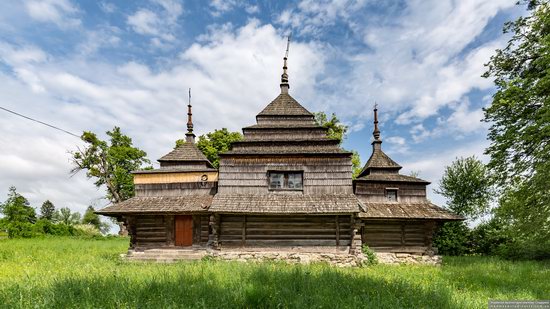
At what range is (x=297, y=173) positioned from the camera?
15.0m

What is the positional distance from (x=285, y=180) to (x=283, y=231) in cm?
259

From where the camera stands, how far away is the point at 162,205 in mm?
14680

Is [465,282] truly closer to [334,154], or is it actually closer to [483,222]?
[334,154]

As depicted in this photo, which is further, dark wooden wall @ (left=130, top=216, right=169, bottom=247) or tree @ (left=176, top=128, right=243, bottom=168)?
tree @ (left=176, top=128, right=243, bottom=168)

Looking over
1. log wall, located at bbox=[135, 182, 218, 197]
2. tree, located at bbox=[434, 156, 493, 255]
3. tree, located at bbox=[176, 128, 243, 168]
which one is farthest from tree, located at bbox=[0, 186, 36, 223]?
tree, located at bbox=[434, 156, 493, 255]

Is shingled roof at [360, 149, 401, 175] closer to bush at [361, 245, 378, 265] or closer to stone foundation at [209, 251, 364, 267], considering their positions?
bush at [361, 245, 378, 265]

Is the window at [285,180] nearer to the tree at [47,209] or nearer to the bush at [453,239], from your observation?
the bush at [453,239]

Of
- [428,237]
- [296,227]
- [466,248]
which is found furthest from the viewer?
→ [466,248]

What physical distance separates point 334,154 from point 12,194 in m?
49.6

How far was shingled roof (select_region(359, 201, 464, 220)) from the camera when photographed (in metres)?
15.0

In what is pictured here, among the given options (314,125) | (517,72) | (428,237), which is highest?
(517,72)

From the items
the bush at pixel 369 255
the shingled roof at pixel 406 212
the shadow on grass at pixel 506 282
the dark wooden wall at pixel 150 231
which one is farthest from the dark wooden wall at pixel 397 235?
the dark wooden wall at pixel 150 231

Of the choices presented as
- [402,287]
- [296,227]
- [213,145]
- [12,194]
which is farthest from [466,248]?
[12,194]

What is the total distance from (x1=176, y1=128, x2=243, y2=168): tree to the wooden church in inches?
592
